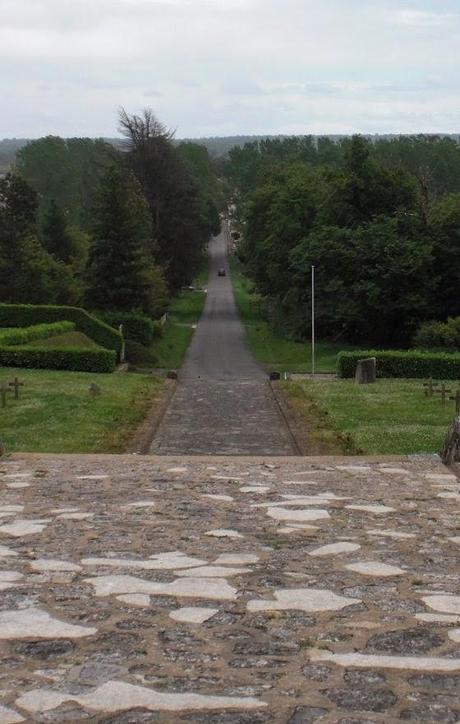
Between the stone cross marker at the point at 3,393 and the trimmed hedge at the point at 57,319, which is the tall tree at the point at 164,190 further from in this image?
the stone cross marker at the point at 3,393

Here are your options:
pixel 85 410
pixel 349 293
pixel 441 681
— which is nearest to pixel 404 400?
pixel 85 410

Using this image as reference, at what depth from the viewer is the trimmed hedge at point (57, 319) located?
43500 mm

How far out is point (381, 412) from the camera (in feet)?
65.7

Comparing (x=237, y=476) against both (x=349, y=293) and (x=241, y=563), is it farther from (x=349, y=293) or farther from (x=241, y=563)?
(x=349, y=293)

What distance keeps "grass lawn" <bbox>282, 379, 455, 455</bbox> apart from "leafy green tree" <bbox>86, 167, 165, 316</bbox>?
25.2m

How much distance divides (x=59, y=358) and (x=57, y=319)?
10188 mm

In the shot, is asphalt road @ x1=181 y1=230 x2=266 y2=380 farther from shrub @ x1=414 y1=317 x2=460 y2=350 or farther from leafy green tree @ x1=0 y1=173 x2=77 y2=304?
leafy green tree @ x1=0 y1=173 x2=77 y2=304

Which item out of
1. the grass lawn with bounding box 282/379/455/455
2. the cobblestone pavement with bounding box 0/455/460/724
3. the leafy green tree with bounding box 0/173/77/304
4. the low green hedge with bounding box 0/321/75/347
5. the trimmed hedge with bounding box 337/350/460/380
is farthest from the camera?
the leafy green tree with bounding box 0/173/77/304

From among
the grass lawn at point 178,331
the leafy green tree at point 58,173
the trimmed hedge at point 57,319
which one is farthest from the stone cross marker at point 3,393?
the leafy green tree at point 58,173

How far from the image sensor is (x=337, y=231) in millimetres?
51094

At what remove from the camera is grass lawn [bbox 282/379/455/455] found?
588 inches

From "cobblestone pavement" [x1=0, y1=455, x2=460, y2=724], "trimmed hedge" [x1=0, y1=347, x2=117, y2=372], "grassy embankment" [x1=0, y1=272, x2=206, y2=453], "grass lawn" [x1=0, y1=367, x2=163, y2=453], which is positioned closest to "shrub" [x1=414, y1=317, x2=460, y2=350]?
"trimmed hedge" [x1=0, y1=347, x2=117, y2=372]

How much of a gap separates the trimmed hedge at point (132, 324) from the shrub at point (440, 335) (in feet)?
47.1

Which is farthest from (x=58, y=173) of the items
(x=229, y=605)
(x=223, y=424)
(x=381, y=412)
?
(x=229, y=605)
